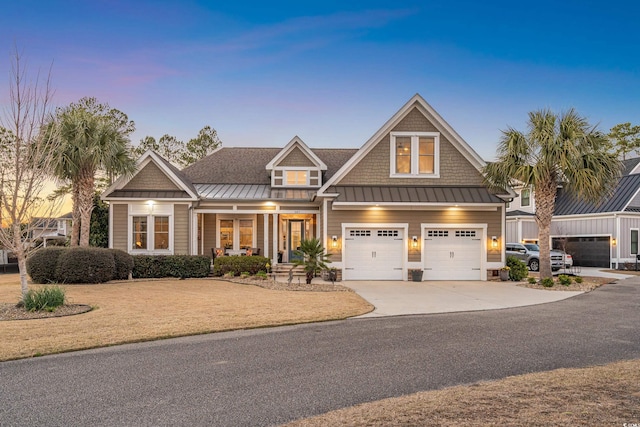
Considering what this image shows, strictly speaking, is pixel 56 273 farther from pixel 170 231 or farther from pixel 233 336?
pixel 233 336

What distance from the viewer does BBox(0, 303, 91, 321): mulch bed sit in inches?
401

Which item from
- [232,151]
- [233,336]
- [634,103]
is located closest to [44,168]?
[233,336]

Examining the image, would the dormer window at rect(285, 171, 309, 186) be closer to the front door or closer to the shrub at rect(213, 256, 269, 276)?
the front door

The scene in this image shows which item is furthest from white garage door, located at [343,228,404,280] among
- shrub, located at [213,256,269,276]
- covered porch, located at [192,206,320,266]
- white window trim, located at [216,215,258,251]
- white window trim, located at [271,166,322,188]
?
white window trim, located at [216,215,258,251]

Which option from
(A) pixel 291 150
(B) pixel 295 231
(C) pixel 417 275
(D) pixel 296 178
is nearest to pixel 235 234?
(B) pixel 295 231

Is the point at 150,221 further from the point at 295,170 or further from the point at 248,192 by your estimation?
the point at 295,170

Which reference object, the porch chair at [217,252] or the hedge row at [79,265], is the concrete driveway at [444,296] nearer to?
the porch chair at [217,252]

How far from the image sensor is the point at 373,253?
2016 centimetres

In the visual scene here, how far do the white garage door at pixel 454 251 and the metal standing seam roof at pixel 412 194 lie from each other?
1.61 m

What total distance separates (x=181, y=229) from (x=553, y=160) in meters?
16.9

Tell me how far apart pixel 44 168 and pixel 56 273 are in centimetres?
834

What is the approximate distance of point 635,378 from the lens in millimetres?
5699

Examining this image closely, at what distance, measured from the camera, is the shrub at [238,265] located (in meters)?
20.8

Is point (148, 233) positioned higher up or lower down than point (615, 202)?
lower down
